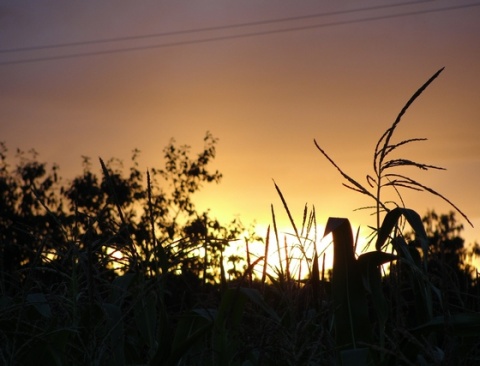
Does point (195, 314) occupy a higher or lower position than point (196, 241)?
lower

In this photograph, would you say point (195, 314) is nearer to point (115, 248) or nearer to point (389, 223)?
point (115, 248)

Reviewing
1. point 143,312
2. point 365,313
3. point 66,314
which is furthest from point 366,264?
point 66,314

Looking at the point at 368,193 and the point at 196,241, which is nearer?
the point at 196,241

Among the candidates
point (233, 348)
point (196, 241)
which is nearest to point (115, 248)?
point (196, 241)

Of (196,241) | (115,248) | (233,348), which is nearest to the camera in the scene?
(196,241)

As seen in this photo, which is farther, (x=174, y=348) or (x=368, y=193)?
(x=368, y=193)

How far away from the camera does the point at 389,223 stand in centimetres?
216

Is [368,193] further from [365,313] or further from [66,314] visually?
[66,314]

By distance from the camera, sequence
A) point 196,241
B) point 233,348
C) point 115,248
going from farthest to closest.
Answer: point 233,348
point 115,248
point 196,241

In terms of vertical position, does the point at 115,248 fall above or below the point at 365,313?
above

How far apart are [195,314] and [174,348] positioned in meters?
0.09

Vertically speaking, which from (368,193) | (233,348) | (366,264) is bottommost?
(233,348)

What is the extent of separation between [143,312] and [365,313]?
1.84ft

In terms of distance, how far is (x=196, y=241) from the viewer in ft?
6.00
